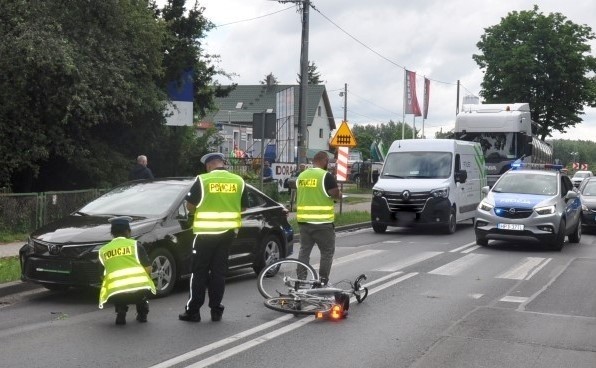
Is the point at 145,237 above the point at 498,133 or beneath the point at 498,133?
beneath

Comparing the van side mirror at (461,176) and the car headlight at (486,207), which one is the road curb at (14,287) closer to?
the car headlight at (486,207)

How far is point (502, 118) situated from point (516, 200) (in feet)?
38.4

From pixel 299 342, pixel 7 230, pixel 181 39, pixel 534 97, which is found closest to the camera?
pixel 299 342

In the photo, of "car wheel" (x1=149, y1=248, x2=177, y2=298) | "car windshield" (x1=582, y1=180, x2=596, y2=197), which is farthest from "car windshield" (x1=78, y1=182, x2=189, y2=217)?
"car windshield" (x1=582, y1=180, x2=596, y2=197)

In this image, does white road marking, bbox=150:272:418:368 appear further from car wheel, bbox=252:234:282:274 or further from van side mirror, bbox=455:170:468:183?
van side mirror, bbox=455:170:468:183

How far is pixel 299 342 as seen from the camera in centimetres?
741

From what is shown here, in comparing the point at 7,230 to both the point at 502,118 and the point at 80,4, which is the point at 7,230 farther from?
the point at 502,118

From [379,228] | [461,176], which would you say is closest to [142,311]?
[379,228]

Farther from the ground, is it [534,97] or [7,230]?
[534,97]

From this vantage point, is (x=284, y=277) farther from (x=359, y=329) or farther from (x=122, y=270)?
(x=122, y=270)

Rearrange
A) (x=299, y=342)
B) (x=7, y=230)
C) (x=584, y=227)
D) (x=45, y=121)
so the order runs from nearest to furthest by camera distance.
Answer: (x=299, y=342), (x=7, y=230), (x=45, y=121), (x=584, y=227)

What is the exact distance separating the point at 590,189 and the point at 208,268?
1576 cm

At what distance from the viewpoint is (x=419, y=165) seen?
20.0 meters

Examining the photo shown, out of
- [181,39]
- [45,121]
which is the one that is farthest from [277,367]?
[181,39]
